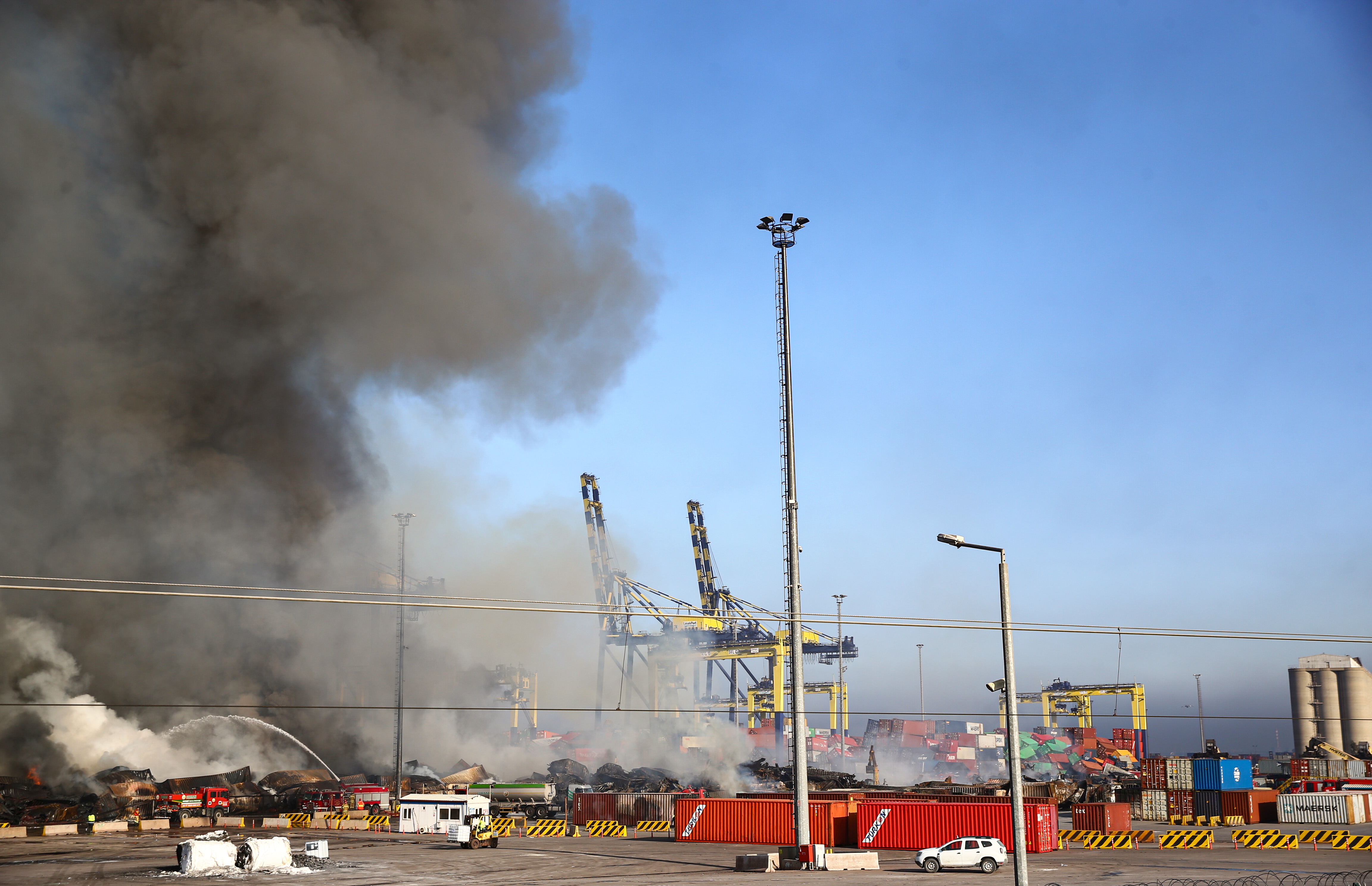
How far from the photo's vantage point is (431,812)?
53.7 metres

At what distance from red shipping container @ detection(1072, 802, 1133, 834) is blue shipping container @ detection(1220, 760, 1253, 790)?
16.1 meters

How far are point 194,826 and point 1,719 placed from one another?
19.3 metres

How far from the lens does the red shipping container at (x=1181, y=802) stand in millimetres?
62312

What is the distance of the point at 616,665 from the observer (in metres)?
146

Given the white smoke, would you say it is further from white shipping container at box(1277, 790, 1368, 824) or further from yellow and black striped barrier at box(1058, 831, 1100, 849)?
white shipping container at box(1277, 790, 1368, 824)

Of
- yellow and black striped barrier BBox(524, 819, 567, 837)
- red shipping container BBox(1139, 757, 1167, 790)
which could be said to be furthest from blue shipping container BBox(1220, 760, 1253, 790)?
yellow and black striped barrier BBox(524, 819, 567, 837)

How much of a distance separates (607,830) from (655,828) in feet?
9.78

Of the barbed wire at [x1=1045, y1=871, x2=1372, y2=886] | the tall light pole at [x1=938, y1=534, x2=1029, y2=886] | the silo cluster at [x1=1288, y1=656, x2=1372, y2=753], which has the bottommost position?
the silo cluster at [x1=1288, y1=656, x2=1372, y2=753]

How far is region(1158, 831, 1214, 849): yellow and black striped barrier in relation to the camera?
43.3 metres

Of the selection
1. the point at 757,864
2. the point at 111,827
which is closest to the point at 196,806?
the point at 111,827

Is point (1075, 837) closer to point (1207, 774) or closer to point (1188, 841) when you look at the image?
point (1188, 841)

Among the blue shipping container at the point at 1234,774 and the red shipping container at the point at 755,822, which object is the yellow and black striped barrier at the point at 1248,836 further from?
the red shipping container at the point at 755,822

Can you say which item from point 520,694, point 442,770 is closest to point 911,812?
point 442,770

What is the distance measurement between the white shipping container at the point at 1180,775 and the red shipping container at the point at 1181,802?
276 mm
